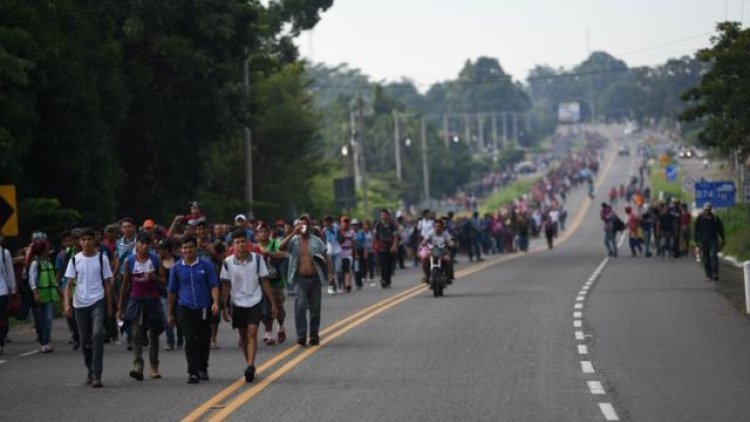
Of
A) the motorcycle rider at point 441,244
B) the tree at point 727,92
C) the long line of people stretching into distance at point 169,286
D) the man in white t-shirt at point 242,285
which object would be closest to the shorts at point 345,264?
the motorcycle rider at point 441,244

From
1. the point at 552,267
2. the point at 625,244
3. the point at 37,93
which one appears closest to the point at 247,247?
the point at 37,93

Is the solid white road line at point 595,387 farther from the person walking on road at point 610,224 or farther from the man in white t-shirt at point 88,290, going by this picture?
the person walking on road at point 610,224

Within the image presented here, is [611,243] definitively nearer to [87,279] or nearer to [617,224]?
[617,224]

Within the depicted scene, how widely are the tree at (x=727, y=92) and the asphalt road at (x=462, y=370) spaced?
16396 millimetres

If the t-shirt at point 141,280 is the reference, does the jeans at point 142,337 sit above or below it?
below

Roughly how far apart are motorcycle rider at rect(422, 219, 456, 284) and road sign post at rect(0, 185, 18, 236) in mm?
8821

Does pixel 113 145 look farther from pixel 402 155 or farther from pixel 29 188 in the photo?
pixel 402 155

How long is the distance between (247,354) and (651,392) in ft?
14.9

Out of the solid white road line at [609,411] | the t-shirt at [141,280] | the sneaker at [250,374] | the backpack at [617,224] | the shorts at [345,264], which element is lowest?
the solid white road line at [609,411]

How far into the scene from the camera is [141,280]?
20.1 metres

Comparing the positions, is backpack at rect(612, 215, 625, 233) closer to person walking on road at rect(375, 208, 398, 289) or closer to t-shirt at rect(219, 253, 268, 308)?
person walking on road at rect(375, 208, 398, 289)

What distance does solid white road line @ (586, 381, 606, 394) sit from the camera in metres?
17.2

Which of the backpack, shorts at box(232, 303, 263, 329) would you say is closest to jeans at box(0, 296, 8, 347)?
shorts at box(232, 303, 263, 329)

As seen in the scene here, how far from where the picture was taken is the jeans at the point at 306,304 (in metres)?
23.4
